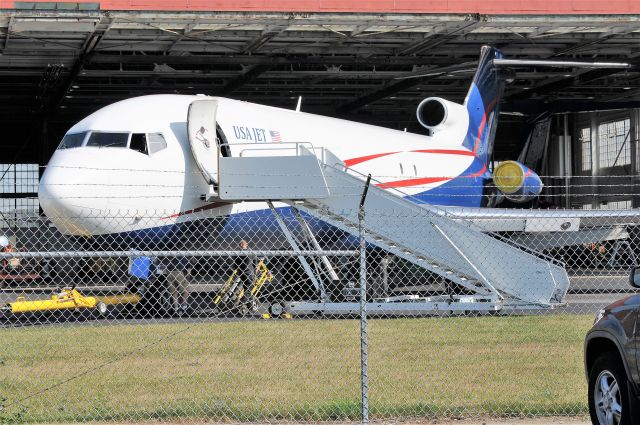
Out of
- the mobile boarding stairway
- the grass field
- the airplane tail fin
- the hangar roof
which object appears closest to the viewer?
the grass field

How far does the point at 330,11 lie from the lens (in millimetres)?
25391

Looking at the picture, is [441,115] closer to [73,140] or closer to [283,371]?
[73,140]

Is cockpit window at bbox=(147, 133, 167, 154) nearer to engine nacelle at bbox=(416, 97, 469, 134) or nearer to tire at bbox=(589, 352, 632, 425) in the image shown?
tire at bbox=(589, 352, 632, 425)

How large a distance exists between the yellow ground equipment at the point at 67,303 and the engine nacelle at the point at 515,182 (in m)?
14.1

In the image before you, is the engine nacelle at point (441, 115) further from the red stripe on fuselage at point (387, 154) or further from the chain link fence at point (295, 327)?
the chain link fence at point (295, 327)

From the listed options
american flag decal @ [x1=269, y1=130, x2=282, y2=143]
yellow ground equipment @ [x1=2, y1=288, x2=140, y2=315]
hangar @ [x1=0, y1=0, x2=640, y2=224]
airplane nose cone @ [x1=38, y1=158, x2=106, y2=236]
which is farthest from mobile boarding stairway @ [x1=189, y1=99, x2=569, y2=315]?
hangar @ [x1=0, y1=0, x2=640, y2=224]

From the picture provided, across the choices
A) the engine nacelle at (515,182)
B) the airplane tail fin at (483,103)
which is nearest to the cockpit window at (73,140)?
the airplane tail fin at (483,103)

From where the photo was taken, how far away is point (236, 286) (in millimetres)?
18453

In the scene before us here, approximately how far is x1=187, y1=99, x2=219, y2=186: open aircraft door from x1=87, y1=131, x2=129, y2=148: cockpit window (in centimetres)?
114

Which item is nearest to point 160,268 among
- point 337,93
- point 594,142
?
point 337,93

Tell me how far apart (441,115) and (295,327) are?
13735 millimetres

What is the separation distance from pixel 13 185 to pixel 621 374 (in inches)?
1675

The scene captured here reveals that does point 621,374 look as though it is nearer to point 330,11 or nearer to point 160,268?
point 160,268

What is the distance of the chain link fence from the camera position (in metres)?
10.0
